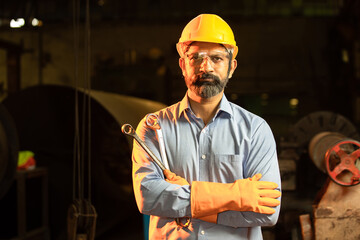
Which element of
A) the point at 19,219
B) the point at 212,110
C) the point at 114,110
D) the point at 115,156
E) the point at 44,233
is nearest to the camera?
the point at 212,110

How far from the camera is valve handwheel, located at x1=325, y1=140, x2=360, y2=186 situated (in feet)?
9.91

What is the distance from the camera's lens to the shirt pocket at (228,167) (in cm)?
214

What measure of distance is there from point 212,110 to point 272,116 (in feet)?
13.1

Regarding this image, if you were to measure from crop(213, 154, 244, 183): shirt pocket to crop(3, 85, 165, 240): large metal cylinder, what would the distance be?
3082 mm

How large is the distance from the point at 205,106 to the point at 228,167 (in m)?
0.32

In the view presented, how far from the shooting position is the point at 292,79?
261 inches

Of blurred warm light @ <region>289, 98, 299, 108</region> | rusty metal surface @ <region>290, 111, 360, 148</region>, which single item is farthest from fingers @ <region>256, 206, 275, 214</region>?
blurred warm light @ <region>289, 98, 299, 108</region>

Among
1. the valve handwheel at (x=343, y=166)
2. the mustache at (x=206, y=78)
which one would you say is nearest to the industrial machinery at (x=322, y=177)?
the valve handwheel at (x=343, y=166)

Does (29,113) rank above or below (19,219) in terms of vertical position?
above

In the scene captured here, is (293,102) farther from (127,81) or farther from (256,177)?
(256,177)

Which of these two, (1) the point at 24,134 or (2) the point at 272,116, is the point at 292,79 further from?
(1) the point at 24,134

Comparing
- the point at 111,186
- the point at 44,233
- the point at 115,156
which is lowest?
the point at 44,233

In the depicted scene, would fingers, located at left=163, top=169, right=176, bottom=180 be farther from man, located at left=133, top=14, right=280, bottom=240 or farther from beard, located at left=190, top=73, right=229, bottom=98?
beard, located at left=190, top=73, right=229, bottom=98

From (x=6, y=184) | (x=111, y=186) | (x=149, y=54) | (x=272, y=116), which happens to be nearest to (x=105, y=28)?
(x=149, y=54)
